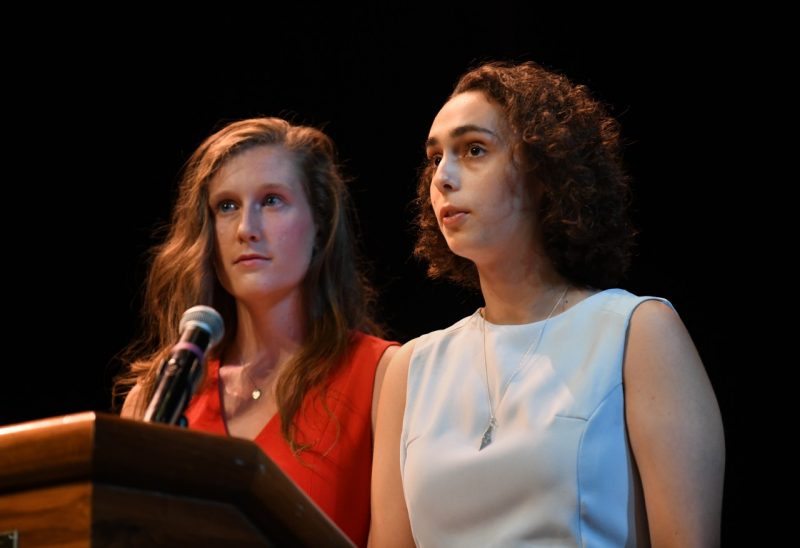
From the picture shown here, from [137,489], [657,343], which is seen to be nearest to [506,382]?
[657,343]

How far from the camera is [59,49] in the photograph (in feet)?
11.9

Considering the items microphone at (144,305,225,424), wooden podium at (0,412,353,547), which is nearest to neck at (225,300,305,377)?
microphone at (144,305,225,424)

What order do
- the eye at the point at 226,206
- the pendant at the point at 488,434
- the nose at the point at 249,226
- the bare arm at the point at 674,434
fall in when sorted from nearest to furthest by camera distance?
the bare arm at the point at 674,434 < the pendant at the point at 488,434 < the nose at the point at 249,226 < the eye at the point at 226,206

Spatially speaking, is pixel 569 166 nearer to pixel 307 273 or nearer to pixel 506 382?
pixel 506 382

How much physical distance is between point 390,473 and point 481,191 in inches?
24.0

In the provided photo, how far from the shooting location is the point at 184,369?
4.32 feet

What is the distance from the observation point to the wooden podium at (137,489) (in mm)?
1035

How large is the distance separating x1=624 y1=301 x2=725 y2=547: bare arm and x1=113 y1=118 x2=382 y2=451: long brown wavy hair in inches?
35.4

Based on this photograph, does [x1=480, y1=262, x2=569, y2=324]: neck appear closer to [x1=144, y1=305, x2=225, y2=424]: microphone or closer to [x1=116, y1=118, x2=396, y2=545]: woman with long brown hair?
[x1=116, y1=118, x2=396, y2=545]: woman with long brown hair

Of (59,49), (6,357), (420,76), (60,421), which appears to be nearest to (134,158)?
(59,49)

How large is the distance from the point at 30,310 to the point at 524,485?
7.46ft

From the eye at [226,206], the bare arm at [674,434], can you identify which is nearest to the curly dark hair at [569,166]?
the bare arm at [674,434]

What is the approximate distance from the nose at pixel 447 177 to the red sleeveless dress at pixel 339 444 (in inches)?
23.7

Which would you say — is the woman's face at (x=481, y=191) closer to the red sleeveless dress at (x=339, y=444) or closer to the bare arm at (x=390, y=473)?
the bare arm at (x=390, y=473)
